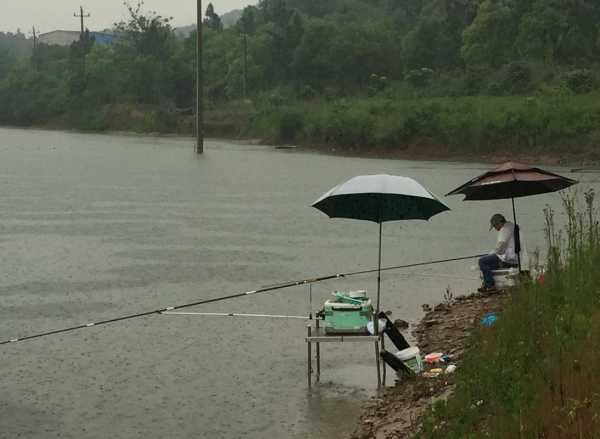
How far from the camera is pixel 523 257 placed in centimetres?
1301

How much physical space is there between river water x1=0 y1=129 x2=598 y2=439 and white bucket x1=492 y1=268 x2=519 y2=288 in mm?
1132

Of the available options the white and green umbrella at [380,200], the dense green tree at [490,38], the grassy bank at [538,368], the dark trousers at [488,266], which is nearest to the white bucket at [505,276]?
the dark trousers at [488,266]

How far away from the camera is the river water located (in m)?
9.61

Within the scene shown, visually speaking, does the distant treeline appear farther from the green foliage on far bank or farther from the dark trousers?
the dark trousers

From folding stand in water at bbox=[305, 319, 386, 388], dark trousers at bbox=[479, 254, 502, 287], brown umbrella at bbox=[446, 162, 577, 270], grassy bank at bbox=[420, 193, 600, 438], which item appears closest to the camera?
grassy bank at bbox=[420, 193, 600, 438]

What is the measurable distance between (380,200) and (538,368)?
13.2 feet

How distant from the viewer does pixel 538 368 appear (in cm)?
726

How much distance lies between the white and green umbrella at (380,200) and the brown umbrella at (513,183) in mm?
1458

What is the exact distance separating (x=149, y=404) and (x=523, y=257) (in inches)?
207

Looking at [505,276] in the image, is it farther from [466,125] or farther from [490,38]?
[490,38]

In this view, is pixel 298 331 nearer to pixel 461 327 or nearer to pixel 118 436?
pixel 461 327

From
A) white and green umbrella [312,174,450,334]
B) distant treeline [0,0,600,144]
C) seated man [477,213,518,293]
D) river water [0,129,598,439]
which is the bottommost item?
river water [0,129,598,439]

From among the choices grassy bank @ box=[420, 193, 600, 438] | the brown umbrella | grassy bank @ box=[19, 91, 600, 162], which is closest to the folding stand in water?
grassy bank @ box=[420, 193, 600, 438]

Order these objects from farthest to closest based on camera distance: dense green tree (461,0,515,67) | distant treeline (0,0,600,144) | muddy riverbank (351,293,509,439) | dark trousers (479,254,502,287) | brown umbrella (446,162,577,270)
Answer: dense green tree (461,0,515,67)
distant treeline (0,0,600,144)
dark trousers (479,254,502,287)
brown umbrella (446,162,577,270)
muddy riverbank (351,293,509,439)
